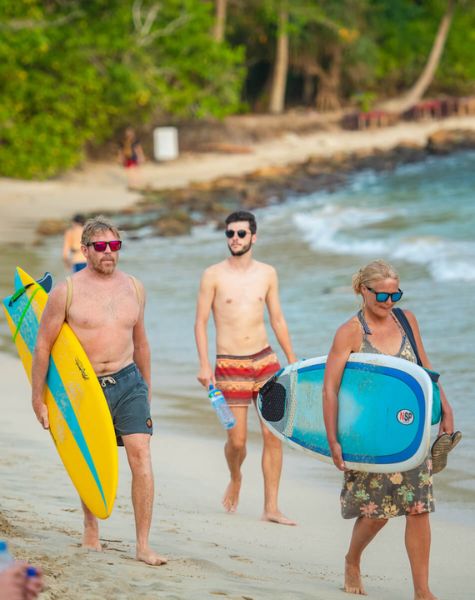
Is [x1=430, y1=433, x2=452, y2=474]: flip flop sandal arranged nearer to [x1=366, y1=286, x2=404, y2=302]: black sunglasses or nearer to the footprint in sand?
[x1=366, y1=286, x2=404, y2=302]: black sunglasses

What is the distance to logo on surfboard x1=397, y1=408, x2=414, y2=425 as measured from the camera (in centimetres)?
493

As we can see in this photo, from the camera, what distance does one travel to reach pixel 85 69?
95.7 feet

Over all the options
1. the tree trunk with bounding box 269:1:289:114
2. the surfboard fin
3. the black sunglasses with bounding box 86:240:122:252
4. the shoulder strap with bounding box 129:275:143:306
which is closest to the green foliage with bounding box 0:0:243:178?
the tree trunk with bounding box 269:1:289:114

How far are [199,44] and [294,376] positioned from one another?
1069 inches

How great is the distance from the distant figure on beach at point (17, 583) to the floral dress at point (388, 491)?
7.92 feet

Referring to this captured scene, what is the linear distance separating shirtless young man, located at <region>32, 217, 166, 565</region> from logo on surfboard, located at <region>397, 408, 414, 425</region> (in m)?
1.08

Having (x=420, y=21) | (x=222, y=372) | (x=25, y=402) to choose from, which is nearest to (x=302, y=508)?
(x=222, y=372)

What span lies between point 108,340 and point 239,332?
145 centimetres

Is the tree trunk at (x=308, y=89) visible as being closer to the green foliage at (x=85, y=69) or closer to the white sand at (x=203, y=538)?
the green foliage at (x=85, y=69)

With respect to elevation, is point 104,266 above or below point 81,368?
above

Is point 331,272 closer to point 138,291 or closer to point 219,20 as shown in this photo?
point 138,291

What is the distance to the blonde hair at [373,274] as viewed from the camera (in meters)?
5.01

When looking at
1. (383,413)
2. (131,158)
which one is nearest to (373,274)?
(383,413)

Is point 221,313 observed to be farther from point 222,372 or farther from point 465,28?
point 465,28
